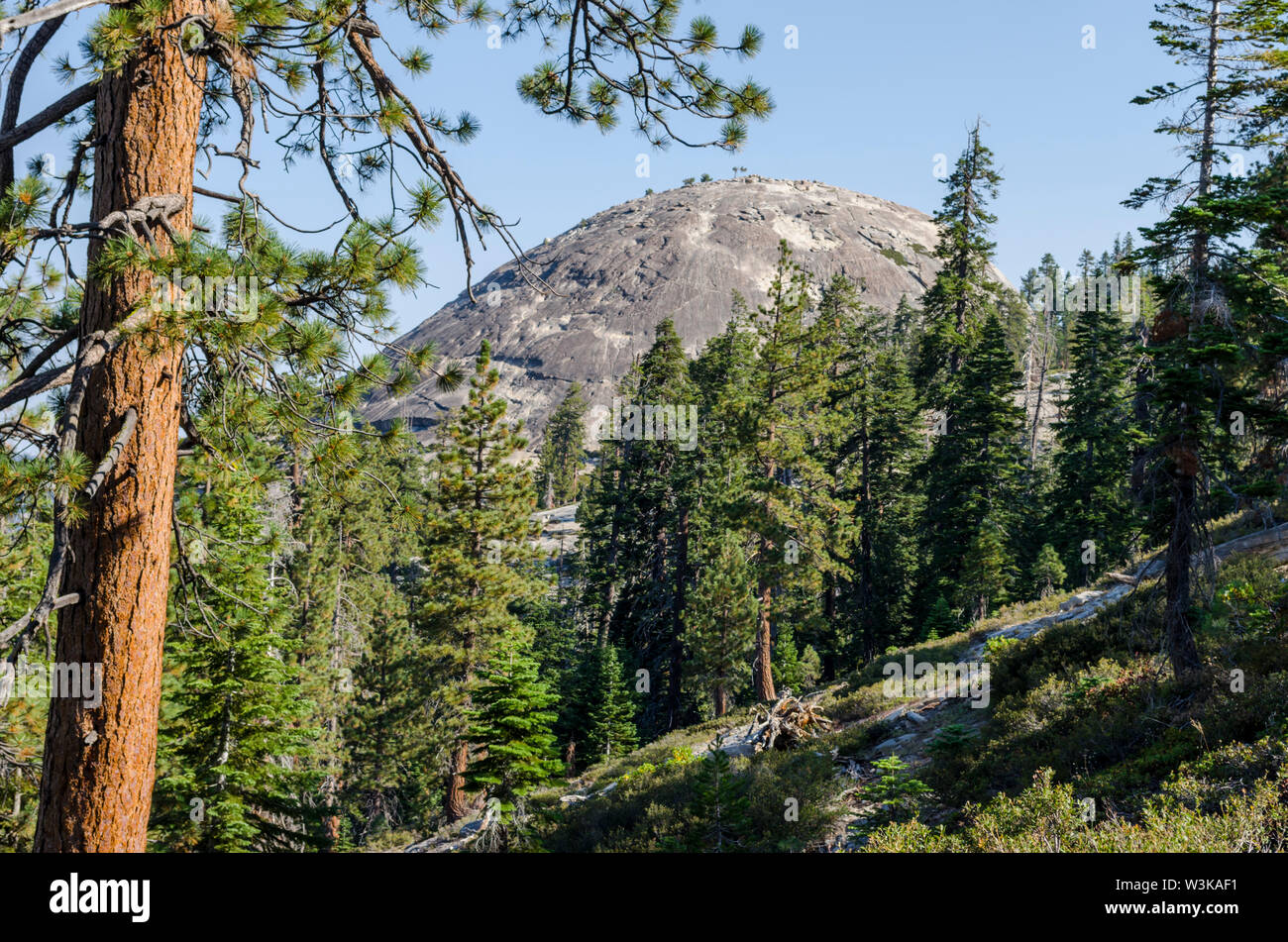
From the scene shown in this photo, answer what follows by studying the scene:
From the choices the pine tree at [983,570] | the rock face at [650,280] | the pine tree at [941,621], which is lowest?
the pine tree at [941,621]

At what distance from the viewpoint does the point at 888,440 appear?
40.6 meters

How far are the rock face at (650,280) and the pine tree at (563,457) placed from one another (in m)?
25.1

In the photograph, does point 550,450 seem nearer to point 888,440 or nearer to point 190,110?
point 888,440

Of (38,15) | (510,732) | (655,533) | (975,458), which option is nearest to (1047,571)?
(975,458)

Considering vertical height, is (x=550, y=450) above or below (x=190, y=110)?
above

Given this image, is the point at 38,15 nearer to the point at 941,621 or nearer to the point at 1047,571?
the point at 941,621

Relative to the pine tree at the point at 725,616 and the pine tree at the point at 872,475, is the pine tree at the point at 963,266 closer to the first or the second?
the pine tree at the point at 872,475

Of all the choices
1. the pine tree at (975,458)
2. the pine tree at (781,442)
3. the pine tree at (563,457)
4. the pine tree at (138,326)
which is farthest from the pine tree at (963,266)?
the pine tree at (563,457)

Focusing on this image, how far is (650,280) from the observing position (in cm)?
15500

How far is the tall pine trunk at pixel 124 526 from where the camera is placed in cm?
436

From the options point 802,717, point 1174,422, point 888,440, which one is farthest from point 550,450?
point 1174,422

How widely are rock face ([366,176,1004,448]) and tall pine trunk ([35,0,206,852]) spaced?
4619 inches
